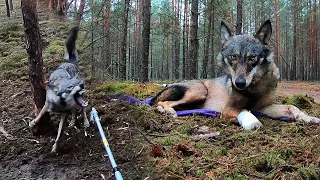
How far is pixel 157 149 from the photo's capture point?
11.8ft

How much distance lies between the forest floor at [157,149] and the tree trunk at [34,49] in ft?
1.64

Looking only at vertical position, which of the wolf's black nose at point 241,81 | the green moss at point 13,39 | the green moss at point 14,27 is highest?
the green moss at point 14,27

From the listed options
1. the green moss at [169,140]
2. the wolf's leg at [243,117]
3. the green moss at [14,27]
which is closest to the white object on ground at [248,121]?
the wolf's leg at [243,117]

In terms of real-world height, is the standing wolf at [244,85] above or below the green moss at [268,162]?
above

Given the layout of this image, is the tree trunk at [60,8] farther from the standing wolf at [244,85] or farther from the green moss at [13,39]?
the standing wolf at [244,85]

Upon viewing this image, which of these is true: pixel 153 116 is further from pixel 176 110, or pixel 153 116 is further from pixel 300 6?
pixel 300 6

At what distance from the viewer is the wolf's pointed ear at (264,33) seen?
17.2ft

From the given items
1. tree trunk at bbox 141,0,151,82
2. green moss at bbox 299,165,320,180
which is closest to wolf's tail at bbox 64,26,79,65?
green moss at bbox 299,165,320,180

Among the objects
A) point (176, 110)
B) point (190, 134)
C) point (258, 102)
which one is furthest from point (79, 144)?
point (258, 102)

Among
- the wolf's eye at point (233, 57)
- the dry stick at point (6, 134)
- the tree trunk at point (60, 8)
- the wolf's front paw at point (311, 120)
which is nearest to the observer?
the dry stick at point (6, 134)

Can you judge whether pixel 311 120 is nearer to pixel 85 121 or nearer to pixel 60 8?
pixel 85 121

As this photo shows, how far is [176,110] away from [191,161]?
2.88 metres

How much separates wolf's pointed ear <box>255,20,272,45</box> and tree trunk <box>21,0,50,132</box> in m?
3.19

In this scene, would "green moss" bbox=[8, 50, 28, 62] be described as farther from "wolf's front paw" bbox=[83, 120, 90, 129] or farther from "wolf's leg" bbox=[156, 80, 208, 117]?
"wolf's front paw" bbox=[83, 120, 90, 129]
